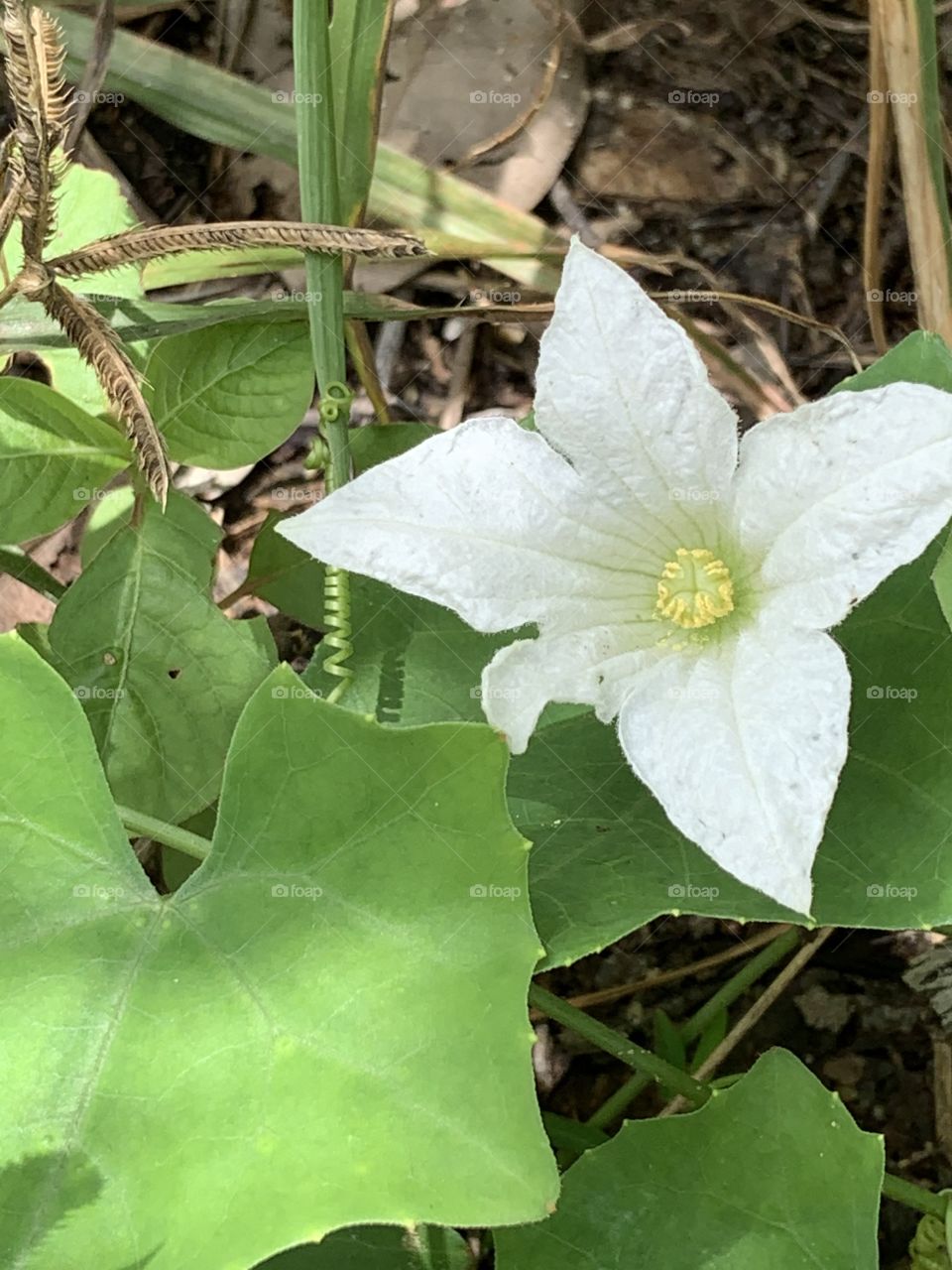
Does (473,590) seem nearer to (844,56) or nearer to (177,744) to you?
(177,744)

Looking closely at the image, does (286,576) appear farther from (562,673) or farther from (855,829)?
(855,829)

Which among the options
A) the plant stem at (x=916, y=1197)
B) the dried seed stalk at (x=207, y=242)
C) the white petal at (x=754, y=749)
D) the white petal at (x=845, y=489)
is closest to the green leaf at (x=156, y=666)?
the dried seed stalk at (x=207, y=242)

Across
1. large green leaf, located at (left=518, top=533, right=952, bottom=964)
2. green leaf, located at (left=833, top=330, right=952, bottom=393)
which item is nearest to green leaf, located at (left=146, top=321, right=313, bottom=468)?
large green leaf, located at (left=518, top=533, right=952, bottom=964)

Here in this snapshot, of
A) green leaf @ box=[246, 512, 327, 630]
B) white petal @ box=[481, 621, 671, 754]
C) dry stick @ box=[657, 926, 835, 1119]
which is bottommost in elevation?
dry stick @ box=[657, 926, 835, 1119]

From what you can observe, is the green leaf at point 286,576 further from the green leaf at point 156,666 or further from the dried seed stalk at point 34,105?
the dried seed stalk at point 34,105

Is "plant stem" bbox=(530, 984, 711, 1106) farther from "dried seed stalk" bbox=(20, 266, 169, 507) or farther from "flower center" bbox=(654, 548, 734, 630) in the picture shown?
"dried seed stalk" bbox=(20, 266, 169, 507)

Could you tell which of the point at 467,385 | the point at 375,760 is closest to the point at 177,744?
the point at 375,760
